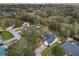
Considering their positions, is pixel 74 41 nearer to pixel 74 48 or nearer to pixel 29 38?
pixel 74 48

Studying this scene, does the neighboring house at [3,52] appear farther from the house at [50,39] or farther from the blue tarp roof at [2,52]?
→ the house at [50,39]

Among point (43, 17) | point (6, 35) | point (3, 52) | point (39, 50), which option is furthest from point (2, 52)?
point (43, 17)

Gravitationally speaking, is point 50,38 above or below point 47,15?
below

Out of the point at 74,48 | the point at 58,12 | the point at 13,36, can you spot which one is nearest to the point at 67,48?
the point at 74,48

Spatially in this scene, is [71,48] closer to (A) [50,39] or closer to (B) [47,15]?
(A) [50,39]

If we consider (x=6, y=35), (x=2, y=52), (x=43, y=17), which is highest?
(x=43, y=17)

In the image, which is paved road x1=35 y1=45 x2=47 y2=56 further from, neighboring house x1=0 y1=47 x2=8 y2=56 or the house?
neighboring house x1=0 y1=47 x2=8 y2=56

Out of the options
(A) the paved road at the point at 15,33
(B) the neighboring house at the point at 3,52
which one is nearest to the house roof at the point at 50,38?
(A) the paved road at the point at 15,33
